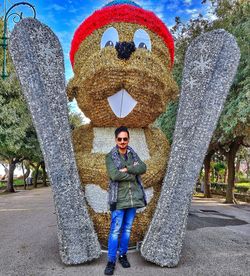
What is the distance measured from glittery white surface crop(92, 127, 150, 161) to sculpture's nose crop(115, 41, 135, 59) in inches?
40.6

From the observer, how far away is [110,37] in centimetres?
475

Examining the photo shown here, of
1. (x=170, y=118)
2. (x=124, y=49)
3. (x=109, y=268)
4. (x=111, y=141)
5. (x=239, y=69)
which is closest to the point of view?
(x=109, y=268)

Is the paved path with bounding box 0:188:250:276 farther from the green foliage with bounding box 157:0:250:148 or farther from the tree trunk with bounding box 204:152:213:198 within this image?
the tree trunk with bounding box 204:152:213:198

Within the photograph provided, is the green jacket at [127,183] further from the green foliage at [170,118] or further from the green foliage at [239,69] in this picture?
the green foliage at [170,118]

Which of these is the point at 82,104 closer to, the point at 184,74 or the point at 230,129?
the point at 184,74

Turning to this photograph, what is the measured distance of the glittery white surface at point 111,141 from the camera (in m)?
4.91

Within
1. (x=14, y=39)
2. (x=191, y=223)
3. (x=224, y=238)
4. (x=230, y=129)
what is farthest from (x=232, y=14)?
(x=14, y=39)

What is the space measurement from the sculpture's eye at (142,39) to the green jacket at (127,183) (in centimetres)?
167

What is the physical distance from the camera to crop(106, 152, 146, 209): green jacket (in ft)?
12.6

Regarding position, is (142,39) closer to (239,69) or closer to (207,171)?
(239,69)

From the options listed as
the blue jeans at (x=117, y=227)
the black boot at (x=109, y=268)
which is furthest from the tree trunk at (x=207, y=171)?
the black boot at (x=109, y=268)

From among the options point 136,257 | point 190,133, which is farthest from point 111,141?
point 136,257

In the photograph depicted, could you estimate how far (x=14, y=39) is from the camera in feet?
15.3

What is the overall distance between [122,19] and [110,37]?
33cm
